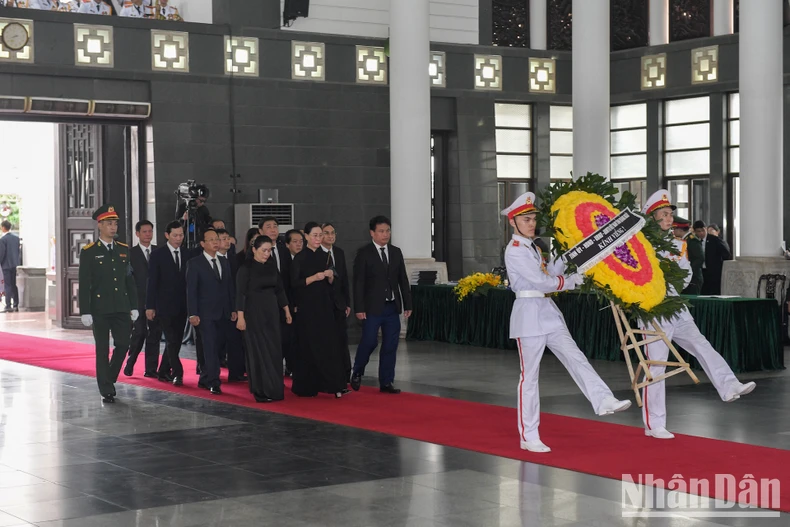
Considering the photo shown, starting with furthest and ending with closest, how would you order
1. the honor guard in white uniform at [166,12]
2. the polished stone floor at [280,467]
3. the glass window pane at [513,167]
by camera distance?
1. the glass window pane at [513,167]
2. the honor guard in white uniform at [166,12]
3. the polished stone floor at [280,467]

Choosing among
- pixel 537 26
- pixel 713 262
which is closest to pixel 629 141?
pixel 537 26

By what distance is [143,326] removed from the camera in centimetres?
1198

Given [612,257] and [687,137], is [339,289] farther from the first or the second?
[687,137]

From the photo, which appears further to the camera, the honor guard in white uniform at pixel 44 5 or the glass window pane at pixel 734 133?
the glass window pane at pixel 734 133

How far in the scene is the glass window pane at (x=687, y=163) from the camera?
60.9 feet

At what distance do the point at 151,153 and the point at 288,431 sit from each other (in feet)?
28.3

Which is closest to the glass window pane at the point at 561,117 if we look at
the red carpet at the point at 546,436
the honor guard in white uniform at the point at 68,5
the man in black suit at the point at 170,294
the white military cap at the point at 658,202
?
the honor guard in white uniform at the point at 68,5

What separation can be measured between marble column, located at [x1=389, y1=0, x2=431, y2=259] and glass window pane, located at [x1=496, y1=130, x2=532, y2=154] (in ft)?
9.75

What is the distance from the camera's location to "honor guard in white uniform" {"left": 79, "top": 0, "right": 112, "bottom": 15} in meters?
16.2

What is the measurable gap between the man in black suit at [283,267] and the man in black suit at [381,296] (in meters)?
0.66

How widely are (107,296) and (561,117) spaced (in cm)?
1139

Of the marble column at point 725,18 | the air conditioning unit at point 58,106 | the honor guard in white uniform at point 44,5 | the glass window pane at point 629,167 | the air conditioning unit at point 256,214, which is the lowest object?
the air conditioning unit at point 256,214

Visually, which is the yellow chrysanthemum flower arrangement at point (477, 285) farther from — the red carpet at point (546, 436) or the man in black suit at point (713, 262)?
the man in black suit at point (713, 262)

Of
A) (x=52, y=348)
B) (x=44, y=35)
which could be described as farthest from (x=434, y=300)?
(x=44, y=35)
